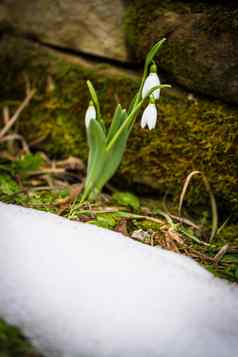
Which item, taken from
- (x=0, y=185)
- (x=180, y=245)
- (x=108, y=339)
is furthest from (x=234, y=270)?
(x=0, y=185)

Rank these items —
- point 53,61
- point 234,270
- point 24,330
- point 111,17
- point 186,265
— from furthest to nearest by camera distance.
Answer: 1. point 53,61
2. point 111,17
3. point 234,270
4. point 186,265
5. point 24,330

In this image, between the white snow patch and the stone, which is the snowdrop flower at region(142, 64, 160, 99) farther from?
the white snow patch

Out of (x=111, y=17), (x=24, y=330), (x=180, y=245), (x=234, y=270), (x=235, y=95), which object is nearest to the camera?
(x=24, y=330)

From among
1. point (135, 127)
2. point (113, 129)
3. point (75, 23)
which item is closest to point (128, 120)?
point (113, 129)

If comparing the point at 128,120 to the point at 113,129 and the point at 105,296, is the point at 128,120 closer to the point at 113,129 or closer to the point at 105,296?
the point at 113,129

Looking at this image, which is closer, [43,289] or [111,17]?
[43,289]

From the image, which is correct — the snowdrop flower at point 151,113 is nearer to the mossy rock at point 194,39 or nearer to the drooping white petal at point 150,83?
the drooping white petal at point 150,83

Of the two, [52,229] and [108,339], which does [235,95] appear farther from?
[108,339]
